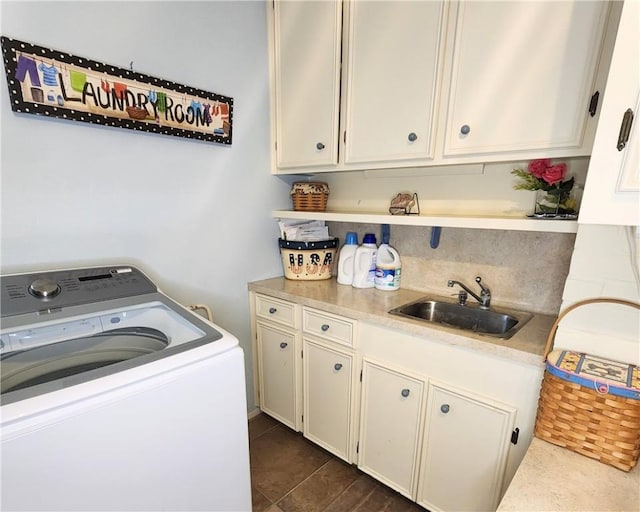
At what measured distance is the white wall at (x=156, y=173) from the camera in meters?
1.17

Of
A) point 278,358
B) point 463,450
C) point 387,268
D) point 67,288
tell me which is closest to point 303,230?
point 387,268

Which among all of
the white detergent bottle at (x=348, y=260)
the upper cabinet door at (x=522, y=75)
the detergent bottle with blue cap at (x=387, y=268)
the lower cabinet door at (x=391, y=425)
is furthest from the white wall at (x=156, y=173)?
the upper cabinet door at (x=522, y=75)

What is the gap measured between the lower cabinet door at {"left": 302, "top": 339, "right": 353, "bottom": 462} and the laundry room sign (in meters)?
1.25

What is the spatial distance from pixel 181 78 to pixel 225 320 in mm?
1258

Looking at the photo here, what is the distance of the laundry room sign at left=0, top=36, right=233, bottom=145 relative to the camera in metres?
1.11

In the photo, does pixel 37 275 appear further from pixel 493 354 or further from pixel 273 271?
pixel 493 354

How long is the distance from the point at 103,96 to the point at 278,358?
1506 mm

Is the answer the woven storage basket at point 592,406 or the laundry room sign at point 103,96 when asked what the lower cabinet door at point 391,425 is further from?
the laundry room sign at point 103,96

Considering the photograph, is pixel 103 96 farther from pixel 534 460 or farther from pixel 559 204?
pixel 534 460

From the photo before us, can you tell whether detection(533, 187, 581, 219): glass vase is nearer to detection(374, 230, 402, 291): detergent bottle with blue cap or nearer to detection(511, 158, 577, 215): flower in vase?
detection(511, 158, 577, 215): flower in vase

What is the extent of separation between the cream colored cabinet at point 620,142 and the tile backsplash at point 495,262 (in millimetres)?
631

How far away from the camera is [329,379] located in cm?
166

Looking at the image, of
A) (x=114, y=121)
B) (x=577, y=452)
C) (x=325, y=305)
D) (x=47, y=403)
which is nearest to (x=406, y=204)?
(x=325, y=305)

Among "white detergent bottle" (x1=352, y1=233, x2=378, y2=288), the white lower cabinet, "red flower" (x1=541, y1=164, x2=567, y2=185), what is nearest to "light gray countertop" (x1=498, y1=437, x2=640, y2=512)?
the white lower cabinet
